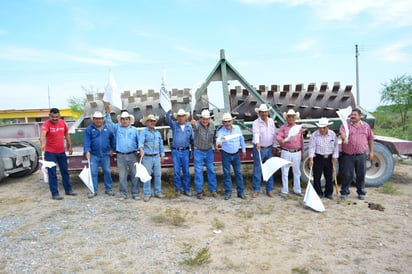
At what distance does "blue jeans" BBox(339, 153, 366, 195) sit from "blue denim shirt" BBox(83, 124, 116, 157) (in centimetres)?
426

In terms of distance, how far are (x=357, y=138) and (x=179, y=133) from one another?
10.1 feet

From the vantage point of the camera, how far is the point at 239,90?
26.0ft

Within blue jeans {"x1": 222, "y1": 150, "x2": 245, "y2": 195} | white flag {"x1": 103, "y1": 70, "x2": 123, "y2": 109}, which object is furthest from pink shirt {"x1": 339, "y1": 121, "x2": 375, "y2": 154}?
white flag {"x1": 103, "y1": 70, "x2": 123, "y2": 109}

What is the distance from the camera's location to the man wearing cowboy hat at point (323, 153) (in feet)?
19.5

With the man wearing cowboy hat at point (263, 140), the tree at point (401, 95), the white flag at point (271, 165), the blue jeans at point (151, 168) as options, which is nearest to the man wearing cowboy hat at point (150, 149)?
the blue jeans at point (151, 168)

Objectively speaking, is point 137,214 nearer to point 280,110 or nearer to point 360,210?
point 360,210

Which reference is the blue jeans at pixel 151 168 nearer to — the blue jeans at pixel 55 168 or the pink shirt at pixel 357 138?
the blue jeans at pixel 55 168

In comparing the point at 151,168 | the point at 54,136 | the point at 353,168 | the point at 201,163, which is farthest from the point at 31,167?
the point at 353,168

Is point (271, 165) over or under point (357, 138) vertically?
under

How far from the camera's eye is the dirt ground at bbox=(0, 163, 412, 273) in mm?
3643

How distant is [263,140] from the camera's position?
627cm

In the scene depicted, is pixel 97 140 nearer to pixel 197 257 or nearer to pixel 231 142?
pixel 231 142

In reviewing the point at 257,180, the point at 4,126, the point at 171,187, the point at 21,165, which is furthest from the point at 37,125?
the point at 257,180

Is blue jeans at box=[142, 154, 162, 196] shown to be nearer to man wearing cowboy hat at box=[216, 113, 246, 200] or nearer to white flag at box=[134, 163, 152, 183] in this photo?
white flag at box=[134, 163, 152, 183]
